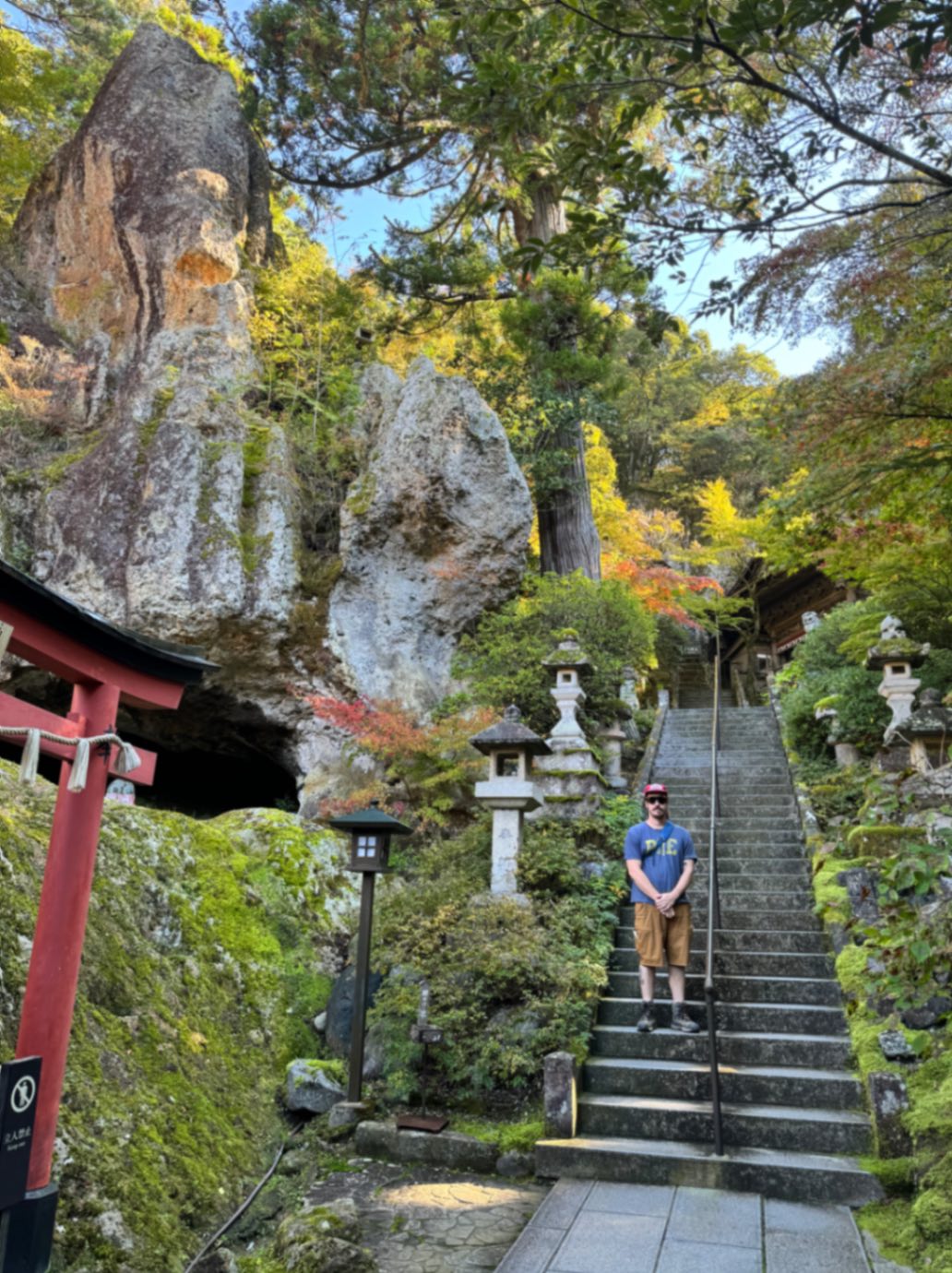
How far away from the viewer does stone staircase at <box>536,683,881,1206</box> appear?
4.50 m

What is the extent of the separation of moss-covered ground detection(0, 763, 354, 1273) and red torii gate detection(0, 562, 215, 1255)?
0.77 m

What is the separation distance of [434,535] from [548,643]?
2324 mm

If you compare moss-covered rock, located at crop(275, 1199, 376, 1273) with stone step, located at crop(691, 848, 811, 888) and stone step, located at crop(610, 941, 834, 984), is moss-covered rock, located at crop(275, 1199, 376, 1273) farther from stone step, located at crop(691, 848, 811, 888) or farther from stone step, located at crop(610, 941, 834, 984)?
stone step, located at crop(691, 848, 811, 888)

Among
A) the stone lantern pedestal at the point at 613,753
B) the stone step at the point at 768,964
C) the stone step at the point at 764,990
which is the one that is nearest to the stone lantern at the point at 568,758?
the stone lantern pedestal at the point at 613,753

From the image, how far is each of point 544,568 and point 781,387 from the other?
25.5 ft

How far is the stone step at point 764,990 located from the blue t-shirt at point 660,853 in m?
0.97

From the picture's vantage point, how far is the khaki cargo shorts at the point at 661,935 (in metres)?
5.74

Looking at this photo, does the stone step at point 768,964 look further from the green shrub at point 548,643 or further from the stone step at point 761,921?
the green shrub at point 548,643

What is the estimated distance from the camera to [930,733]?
8.12 metres

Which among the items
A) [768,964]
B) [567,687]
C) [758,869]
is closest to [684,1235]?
[768,964]

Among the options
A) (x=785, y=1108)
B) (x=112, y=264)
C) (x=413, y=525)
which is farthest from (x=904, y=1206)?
(x=112, y=264)

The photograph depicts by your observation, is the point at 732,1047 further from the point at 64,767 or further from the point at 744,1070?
the point at 64,767

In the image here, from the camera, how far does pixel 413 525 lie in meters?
11.6

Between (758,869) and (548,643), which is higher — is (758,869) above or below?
below
